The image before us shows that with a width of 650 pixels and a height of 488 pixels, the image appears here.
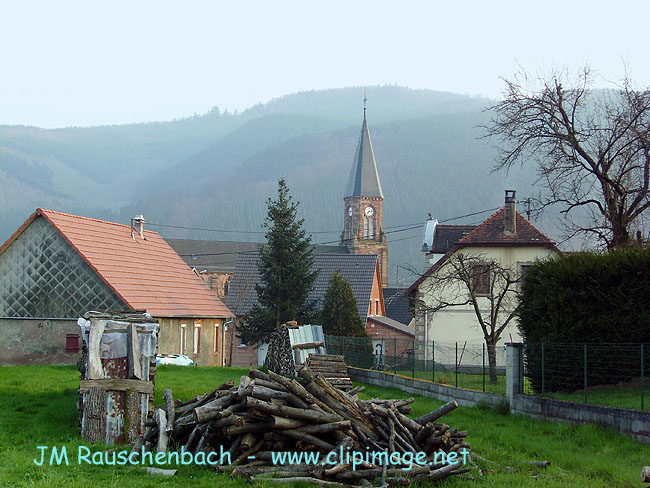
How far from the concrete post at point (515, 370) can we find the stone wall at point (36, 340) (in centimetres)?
1827

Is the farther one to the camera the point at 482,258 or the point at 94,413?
the point at 482,258

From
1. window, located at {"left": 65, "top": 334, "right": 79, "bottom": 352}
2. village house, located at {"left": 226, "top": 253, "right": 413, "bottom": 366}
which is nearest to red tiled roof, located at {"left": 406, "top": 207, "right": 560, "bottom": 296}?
village house, located at {"left": 226, "top": 253, "right": 413, "bottom": 366}

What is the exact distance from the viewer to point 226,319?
39.9m

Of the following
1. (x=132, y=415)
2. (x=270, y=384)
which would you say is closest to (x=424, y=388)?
(x=132, y=415)

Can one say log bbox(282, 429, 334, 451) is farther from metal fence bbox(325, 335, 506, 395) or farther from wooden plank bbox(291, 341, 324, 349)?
wooden plank bbox(291, 341, 324, 349)

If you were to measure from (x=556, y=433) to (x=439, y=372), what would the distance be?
8402 millimetres

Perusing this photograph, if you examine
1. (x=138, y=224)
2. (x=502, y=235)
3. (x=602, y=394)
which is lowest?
(x=602, y=394)

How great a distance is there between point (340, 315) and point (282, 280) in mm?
3769

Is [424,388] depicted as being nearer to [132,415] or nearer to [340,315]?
[132,415]

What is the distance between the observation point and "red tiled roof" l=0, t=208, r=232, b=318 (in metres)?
31.7

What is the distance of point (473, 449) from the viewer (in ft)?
45.0

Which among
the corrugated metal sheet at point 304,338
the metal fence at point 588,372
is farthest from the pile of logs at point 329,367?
the metal fence at point 588,372

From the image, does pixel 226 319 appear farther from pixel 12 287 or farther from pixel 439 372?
pixel 439 372

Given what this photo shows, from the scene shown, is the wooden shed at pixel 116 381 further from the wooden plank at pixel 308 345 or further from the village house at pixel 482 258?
the village house at pixel 482 258
